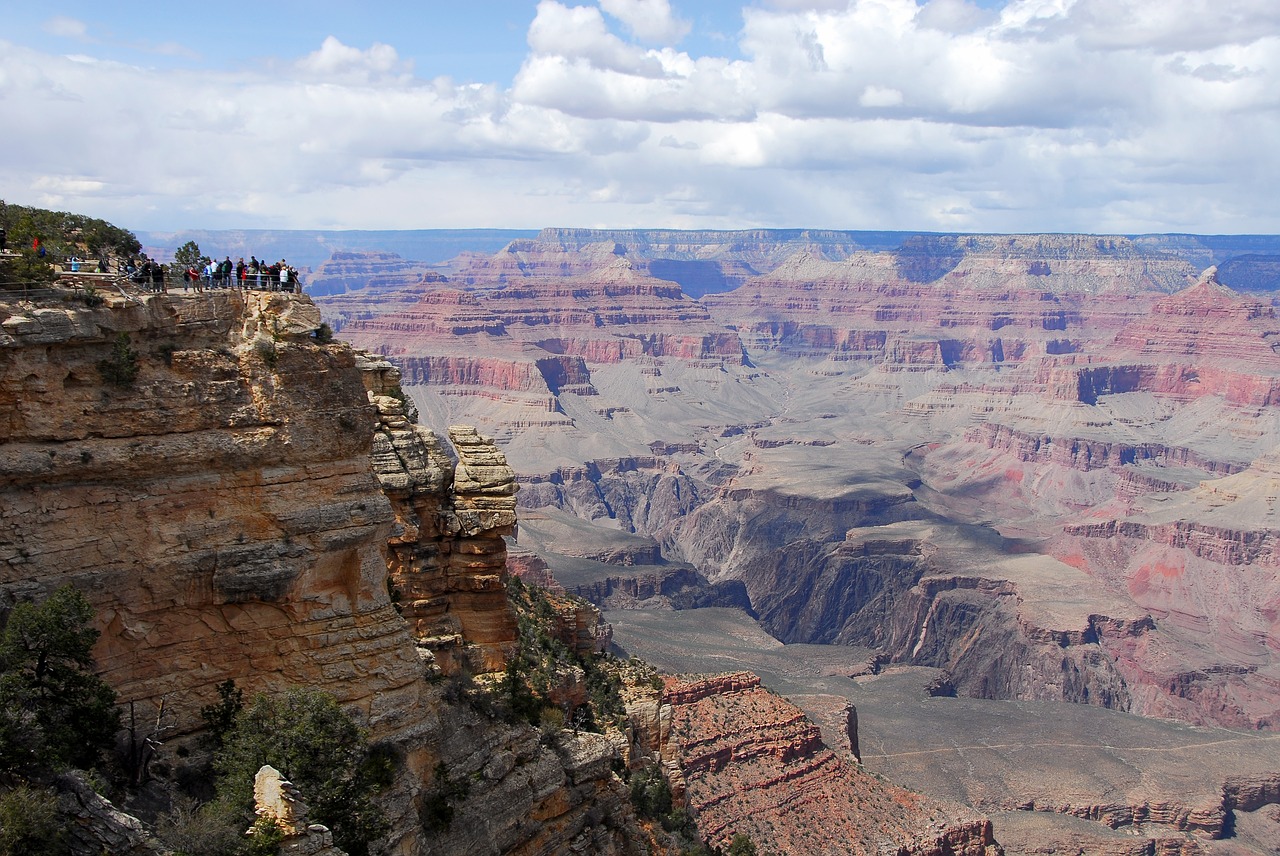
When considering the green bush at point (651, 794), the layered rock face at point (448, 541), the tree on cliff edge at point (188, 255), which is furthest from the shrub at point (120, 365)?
the green bush at point (651, 794)

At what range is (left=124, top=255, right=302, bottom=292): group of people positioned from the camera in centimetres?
1862

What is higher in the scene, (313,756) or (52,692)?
(52,692)

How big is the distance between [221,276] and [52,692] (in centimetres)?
732

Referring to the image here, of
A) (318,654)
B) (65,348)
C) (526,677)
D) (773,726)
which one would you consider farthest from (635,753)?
(773,726)

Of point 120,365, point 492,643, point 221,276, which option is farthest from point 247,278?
point 492,643

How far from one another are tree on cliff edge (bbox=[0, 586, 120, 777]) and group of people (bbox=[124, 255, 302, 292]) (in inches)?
206

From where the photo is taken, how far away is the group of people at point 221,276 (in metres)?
18.6

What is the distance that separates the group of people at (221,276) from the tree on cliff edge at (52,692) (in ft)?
17.1

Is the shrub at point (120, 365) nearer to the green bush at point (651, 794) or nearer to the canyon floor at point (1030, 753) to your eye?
the green bush at point (651, 794)

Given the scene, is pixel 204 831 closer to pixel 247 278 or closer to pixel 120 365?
pixel 120 365

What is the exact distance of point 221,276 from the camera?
20.0 meters

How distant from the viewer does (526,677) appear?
25.1 m

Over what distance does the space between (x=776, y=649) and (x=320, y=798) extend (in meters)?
97.6

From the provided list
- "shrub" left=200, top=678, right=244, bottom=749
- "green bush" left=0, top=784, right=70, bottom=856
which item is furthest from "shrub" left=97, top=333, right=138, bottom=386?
"green bush" left=0, top=784, right=70, bottom=856
